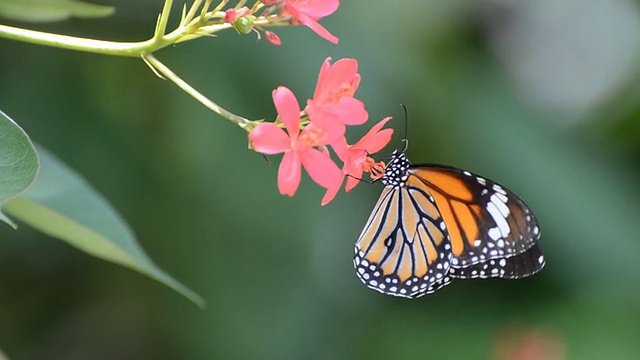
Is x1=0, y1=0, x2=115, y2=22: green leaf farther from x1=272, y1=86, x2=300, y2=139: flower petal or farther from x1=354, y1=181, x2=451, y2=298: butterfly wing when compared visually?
x1=354, y1=181, x2=451, y2=298: butterfly wing

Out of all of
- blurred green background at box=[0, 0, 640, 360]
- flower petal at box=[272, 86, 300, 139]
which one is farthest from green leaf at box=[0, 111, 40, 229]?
blurred green background at box=[0, 0, 640, 360]

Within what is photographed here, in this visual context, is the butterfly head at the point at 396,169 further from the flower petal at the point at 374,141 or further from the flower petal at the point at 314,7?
the flower petal at the point at 314,7

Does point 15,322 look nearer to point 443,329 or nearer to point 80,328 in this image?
point 80,328

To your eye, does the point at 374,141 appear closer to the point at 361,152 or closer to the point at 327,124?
the point at 361,152

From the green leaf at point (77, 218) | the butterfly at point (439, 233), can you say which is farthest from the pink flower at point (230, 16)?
the butterfly at point (439, 233)

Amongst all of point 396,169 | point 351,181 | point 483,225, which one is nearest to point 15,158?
point 351,181

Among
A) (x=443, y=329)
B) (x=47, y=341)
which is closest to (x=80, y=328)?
(x=47, y=341)
